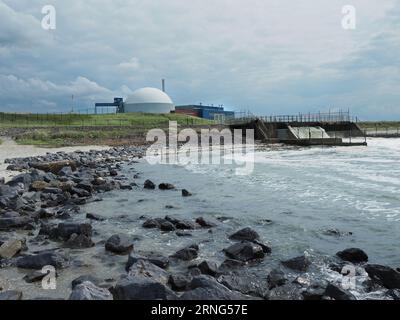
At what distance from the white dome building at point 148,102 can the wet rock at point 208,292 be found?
10153 centimetres

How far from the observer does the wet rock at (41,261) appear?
7.41m

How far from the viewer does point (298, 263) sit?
758 centimetres

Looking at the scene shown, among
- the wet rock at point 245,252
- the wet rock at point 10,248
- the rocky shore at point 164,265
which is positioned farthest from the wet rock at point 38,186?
the wet rock at point 245,252

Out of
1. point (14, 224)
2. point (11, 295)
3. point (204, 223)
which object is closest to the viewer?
point (11, 295)

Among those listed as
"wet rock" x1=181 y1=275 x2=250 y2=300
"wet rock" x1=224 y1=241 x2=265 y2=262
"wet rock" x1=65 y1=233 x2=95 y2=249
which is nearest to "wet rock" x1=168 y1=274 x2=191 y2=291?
"wet rock" x1=181 y1=275 x2=250 y2=300

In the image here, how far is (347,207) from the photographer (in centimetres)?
1356

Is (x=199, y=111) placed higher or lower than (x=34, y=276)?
higher

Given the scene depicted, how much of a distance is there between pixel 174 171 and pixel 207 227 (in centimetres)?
1553

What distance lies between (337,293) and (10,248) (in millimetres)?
6416

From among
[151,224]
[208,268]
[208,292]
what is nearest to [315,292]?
[208,292]

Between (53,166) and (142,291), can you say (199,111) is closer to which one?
(53,166)

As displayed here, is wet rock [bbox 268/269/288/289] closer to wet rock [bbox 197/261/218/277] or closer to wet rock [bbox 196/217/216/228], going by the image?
wet rock [bbox 197/261/218/277]

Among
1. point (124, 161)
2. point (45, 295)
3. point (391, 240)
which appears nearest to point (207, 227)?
point (391, 240)

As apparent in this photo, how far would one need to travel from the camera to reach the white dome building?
106 metres
